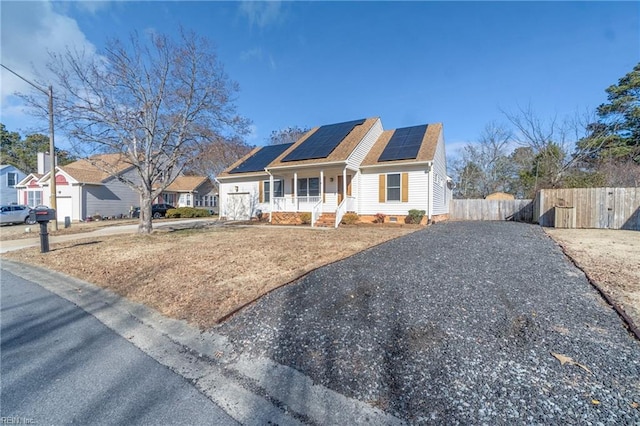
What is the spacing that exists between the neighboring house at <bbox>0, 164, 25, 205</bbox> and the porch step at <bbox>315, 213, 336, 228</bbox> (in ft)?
103

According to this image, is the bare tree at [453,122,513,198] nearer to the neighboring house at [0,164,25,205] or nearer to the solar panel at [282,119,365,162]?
the solar panel at [282,119,365,162]

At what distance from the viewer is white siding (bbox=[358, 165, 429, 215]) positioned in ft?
47.1

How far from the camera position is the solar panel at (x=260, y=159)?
1906 centimetres

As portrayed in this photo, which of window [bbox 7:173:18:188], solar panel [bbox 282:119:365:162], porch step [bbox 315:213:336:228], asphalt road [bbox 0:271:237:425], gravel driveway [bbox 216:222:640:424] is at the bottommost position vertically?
asphalt road [bbox 0:271:237:425]

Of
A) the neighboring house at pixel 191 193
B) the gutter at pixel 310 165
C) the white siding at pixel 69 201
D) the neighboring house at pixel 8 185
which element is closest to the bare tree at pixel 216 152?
the gutter at pixel 310 165

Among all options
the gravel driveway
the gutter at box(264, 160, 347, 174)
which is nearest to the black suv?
the gutter at box(264, 160, 347, 174)

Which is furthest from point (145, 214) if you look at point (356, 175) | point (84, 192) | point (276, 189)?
point (84, 192)

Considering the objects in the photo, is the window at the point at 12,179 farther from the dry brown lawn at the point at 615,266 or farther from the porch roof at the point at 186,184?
the dry brown lawn at the point at 615,266

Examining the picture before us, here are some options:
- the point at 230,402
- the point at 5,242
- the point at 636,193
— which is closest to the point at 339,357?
the point at 230,402

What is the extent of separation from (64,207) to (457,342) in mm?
28518

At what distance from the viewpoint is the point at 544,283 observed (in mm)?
4418

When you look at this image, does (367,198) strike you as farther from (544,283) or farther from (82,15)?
(82,15)

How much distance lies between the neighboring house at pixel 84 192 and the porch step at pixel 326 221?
48.3ft

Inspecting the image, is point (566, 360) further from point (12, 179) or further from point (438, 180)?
point (12, 179)
